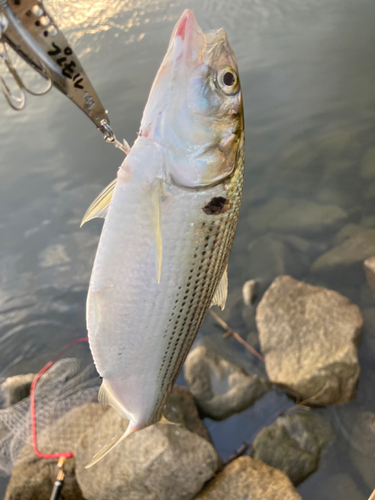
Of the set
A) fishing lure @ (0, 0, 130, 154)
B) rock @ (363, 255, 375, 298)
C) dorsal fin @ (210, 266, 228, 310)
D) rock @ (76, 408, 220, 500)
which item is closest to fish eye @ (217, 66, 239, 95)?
fishing lure @ (0, 0, 130, 154)

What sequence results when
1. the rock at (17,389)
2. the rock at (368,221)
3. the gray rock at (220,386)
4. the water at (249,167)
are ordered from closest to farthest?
the gray rock at (220,386) < the rock at (17,389) < the water at (249,167) < the rock at (368,221)

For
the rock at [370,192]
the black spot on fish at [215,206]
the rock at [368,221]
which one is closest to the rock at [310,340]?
the rock at [368,221]

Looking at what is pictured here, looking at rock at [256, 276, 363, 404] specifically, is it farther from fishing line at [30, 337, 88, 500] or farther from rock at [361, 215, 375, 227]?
fishing line at [30, 337, 88, 500]

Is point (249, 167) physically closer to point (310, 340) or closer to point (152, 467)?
point (310, 340)

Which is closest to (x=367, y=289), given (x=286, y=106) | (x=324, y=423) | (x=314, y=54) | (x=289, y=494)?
(x=324, y=423)

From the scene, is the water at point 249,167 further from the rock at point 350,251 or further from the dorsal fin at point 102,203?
the dorsal fin at point 102,203
